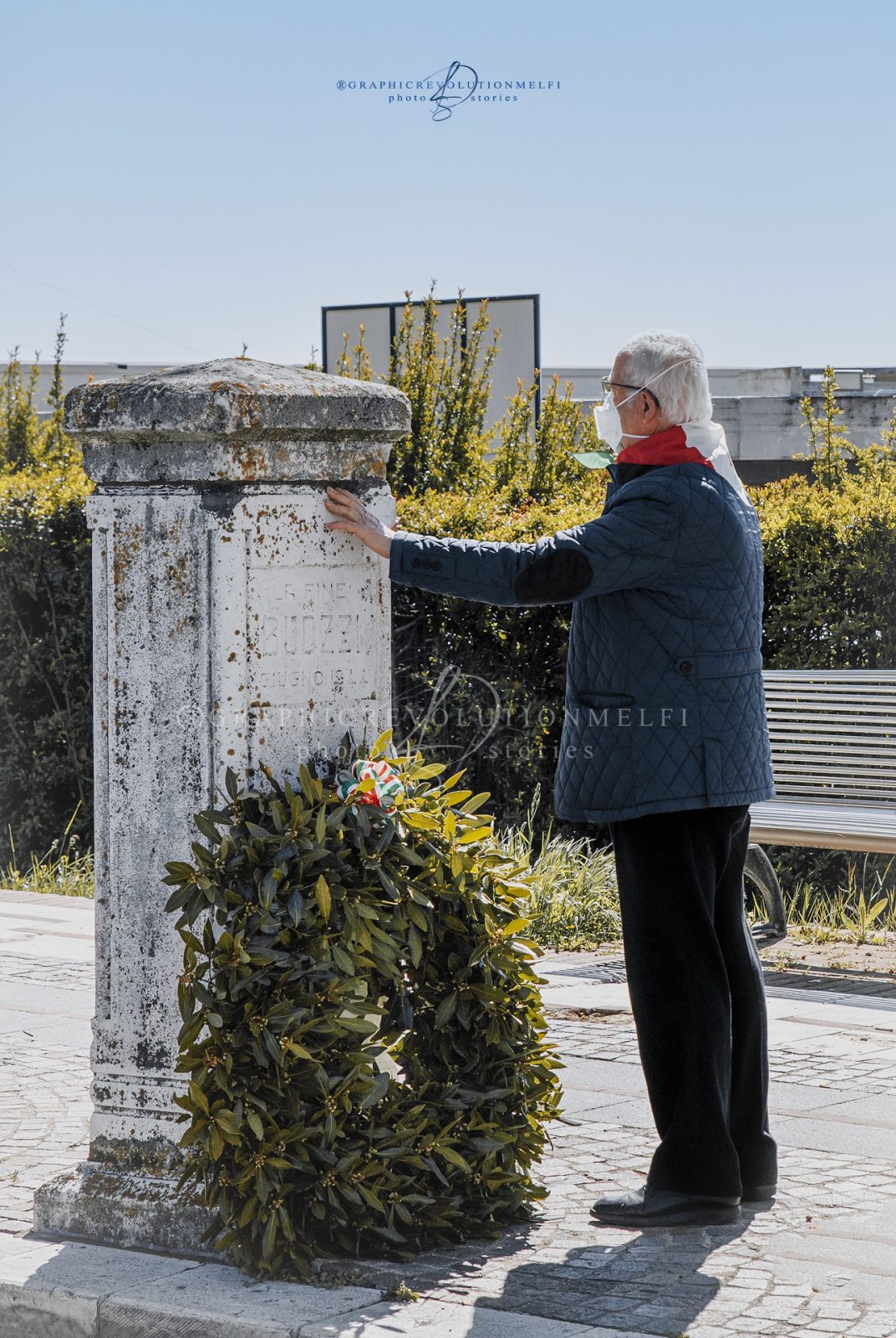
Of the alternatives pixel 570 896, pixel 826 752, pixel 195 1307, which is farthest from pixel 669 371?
pixel 570 896

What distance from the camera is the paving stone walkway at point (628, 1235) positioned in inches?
113

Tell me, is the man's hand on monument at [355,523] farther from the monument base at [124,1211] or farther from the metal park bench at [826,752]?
the metal park bench at [826,752]

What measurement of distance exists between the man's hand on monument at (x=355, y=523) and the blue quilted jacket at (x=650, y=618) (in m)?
0.04

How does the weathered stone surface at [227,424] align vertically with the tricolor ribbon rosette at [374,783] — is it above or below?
above

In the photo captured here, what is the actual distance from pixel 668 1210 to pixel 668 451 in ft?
5.29

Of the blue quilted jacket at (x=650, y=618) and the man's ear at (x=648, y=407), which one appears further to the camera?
the man's ear at (x=648, y=407)

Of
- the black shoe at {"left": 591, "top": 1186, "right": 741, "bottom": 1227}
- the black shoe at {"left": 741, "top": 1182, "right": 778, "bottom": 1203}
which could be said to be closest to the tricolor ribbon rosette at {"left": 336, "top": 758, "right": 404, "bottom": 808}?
the black shoe at {"left": 591, "top": 1186, "right": 741, "bottom": 1227}

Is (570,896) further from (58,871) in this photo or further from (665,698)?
(665,698)

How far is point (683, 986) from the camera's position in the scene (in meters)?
3.46

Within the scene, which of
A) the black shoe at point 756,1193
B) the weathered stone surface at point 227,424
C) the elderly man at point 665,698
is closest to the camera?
the weathered stone surface at point 227,424

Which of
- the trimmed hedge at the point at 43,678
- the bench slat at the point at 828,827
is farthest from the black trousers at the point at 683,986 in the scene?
the trimmed hedge at the point at 43,678

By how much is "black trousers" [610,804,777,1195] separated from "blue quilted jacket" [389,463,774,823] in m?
0.10

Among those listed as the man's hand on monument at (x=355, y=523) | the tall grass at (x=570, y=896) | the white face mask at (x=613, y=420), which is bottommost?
the tall grass at (x=570, y=896)

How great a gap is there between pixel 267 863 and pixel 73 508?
5.96 metres
